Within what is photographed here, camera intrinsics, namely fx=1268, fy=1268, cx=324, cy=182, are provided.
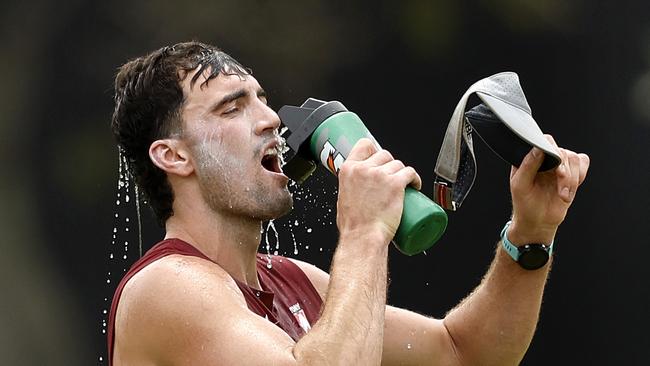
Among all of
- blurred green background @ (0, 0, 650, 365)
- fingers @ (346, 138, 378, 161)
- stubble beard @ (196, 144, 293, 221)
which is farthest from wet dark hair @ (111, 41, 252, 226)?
blurred green background @ (0, 0, 650, 365)

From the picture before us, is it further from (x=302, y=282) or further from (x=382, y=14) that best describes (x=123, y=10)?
(x=302, y=282)

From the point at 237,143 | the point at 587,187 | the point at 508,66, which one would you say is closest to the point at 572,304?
the point at 587,187

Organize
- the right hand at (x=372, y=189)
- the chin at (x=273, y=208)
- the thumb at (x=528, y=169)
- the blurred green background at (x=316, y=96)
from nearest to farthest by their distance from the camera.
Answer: the right hand at (x=372, y=189) < the thumb at (x=528, y=169) < the chin at (x=273, y=208) < the blurred green background at (x=316, y=96)

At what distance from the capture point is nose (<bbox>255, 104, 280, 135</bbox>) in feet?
10.6

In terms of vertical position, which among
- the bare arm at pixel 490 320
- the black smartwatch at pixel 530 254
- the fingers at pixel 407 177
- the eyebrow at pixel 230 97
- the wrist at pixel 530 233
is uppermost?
the eyebrow at pixel 230 97

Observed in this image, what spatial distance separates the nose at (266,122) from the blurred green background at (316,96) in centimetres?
105

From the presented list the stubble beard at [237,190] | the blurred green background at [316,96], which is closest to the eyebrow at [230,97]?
the stubble beard at [237,190]

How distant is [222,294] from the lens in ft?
9.30

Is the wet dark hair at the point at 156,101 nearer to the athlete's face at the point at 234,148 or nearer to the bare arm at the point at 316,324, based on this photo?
the athlete's face at the point at 234,148

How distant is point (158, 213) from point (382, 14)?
144 centimetres

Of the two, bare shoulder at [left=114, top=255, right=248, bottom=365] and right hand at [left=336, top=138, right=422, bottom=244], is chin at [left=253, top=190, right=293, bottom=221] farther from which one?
right hand at [left=336, top=138, right=422, bottom=244]

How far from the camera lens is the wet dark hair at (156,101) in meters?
3.28

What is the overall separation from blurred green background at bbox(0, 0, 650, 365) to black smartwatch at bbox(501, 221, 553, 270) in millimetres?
1065

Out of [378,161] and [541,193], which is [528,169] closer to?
[541,193]
